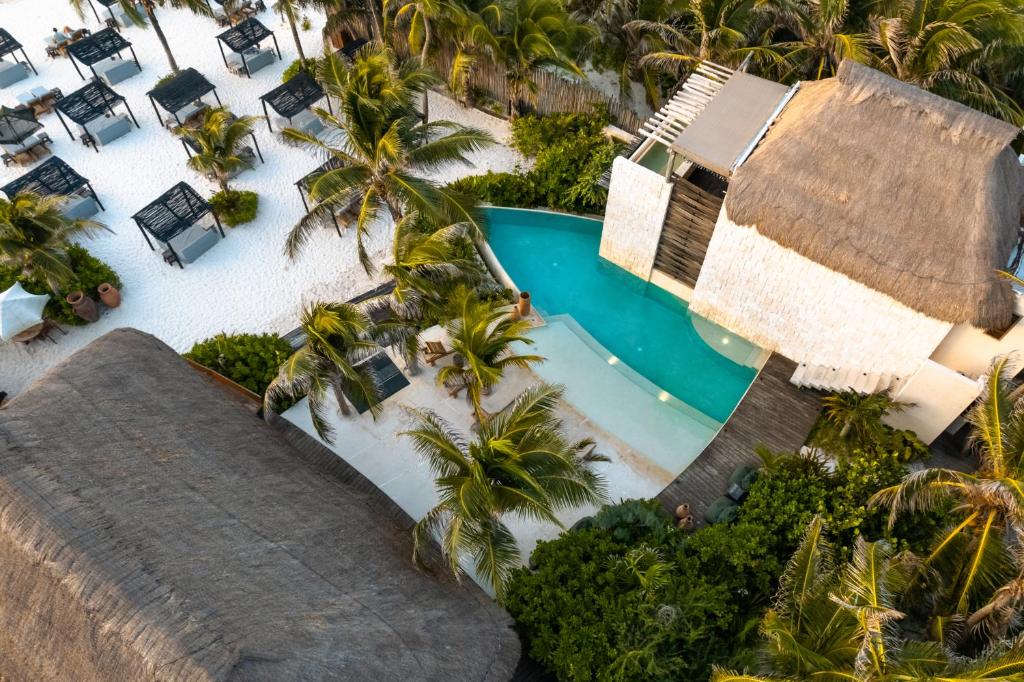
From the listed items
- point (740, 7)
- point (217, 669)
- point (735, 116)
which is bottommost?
point (217, 669)

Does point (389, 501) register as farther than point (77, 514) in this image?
Yes

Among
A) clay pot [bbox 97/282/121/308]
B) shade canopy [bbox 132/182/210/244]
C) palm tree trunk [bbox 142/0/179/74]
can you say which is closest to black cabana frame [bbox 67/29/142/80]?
palm tree trunk [bbox 142/0/179/74]

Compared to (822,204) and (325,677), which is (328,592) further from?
(822,204)

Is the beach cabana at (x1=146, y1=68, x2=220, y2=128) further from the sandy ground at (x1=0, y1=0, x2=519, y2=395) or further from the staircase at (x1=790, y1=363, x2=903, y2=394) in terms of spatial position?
the staircase at (x1=790, y1=363, x2=903, y2=394)

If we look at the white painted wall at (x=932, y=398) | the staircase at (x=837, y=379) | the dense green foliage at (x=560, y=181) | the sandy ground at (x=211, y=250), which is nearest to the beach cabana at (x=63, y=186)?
the sandy ground at (x=211, y=250)

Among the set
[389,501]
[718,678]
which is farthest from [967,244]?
[389,501]

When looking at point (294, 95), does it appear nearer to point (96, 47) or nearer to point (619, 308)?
point (96, 47)

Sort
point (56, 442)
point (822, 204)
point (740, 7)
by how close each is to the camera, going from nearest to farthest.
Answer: point (56, 442), point (822, 204), point (740, 7)

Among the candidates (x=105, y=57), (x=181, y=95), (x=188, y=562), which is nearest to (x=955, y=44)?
(x=188, y=562)
